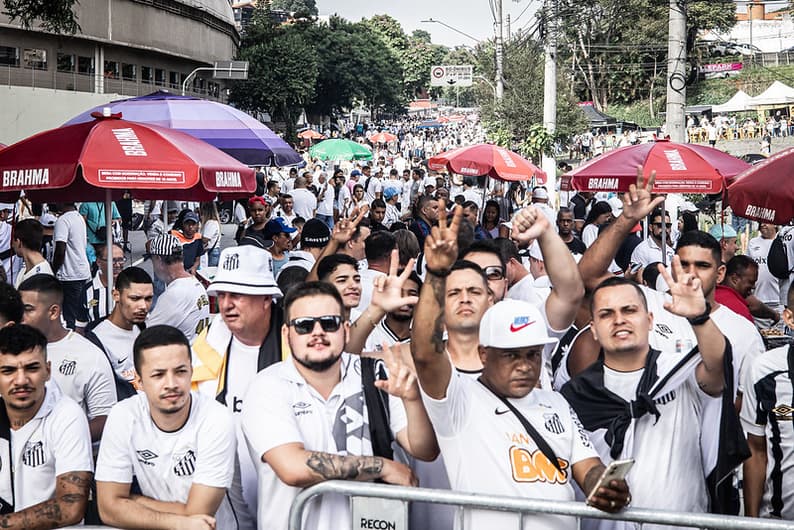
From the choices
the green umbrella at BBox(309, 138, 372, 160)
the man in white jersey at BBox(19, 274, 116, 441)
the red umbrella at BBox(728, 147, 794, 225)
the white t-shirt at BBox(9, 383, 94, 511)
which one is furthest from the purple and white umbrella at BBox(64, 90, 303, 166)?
the green umbrella at BBox(309, 138, 372, 160)

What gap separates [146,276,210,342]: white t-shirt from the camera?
24.6 ft

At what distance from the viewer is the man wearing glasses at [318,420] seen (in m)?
3.99

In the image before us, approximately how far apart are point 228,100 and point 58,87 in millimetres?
27587

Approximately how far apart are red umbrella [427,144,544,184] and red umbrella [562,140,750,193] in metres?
4.71

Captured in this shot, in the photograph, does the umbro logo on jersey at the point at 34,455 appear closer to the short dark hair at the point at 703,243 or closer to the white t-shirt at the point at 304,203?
the short dark hair at the point at 703,243

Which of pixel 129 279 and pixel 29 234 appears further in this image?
pixel 29 234

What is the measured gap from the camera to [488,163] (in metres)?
14.7

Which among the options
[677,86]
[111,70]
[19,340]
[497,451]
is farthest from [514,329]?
[111,70]

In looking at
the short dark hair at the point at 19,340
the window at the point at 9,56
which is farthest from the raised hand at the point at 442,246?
the window at the point at 9,56

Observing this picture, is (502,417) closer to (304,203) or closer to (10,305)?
(10,305)

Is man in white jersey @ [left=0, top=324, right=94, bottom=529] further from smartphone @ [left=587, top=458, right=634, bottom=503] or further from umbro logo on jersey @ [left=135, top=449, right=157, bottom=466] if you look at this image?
smartphone @ [left=587, top=458, right=634, bottom=503]

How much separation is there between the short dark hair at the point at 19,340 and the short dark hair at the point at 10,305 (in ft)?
3.82

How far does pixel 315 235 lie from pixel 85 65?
36914mm

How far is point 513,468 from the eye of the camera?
389cm
